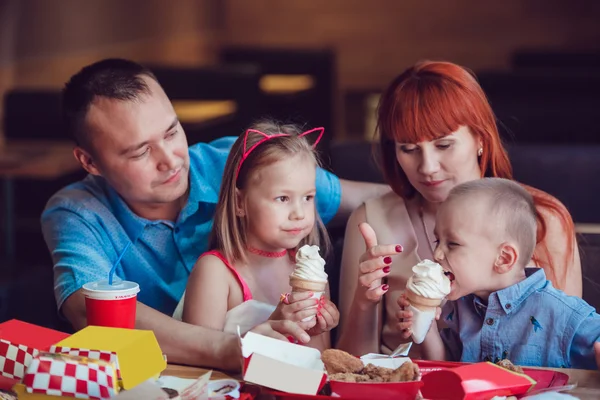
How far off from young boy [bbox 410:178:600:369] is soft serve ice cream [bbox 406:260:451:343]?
10cm

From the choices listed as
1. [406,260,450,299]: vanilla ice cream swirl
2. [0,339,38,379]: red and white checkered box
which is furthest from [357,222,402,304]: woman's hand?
[0,339,38,379]: red and white checkered box

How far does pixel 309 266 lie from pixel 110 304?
447mm

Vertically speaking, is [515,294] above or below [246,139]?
below

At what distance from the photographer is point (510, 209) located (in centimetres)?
207

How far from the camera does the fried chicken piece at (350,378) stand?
1.72 metres

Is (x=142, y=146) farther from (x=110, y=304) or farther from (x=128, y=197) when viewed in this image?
(x=110, y=304)

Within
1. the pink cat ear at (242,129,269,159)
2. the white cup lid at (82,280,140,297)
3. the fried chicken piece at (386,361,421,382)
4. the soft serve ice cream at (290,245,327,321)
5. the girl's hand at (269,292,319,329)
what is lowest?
the fried chicken piece at (386,361,421,382)

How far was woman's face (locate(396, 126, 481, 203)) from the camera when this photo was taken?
95.7 inches

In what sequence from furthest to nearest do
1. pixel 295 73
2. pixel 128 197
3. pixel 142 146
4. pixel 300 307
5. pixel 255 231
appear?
pixel 295 73, pixel 128 197, pixel 142 146, pixel 255 231, pixel 300 307

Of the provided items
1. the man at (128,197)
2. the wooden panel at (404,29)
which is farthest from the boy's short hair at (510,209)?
the wooden panel at (404,29)

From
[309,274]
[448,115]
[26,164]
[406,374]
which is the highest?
[448,115]

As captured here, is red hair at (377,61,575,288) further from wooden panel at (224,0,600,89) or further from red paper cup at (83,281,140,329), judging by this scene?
wooden panel at (224,0,600,89)

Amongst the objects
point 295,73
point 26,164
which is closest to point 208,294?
point 26,164

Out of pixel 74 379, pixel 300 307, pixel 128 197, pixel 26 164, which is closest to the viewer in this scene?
pixel 74 379
